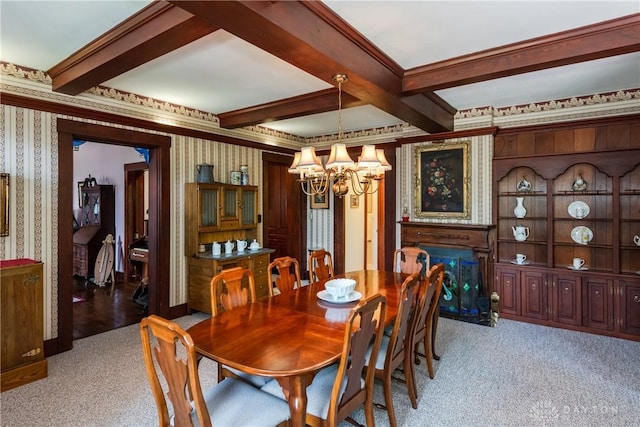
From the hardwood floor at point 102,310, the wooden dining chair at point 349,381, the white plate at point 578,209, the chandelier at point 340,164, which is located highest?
the chandelier at point 340,164

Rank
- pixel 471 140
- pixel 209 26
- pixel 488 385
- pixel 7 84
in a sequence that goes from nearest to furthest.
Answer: pixel 209 26 < pixel 488 385 < pixel 7 84 < pixel 471 140

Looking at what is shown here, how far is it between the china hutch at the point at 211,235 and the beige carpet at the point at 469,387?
957 millimetres

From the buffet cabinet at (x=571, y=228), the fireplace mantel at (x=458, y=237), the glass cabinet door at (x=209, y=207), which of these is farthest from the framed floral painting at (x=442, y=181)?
the glass cabinet door at (x=209, y=207)

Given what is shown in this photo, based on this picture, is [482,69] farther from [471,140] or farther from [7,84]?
[7,84]

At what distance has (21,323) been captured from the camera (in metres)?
2.80

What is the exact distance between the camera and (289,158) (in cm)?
601

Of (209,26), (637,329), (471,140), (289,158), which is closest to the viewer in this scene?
(209,26)

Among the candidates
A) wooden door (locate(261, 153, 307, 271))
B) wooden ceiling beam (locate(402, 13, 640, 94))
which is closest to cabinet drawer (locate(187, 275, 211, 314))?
wooden door (locate(261, 153, 307, 271))

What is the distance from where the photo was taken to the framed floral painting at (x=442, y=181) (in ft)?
15.1

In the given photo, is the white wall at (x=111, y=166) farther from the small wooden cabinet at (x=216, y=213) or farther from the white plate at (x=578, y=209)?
the white plate at (x=578, y=209)

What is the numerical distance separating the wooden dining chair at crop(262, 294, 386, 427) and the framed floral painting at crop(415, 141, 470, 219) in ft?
10.3

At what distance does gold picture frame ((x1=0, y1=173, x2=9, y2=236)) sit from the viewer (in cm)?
300

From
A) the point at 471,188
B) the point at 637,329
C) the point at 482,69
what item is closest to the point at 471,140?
the point at 471,188

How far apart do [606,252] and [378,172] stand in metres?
3.10
